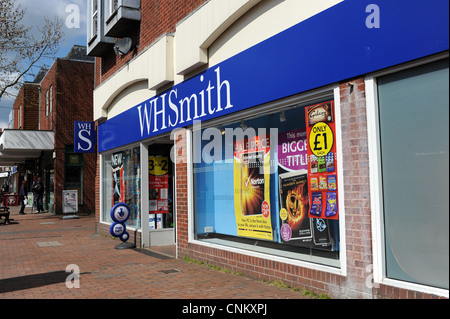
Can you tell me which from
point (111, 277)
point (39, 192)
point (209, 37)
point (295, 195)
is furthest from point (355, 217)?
point (39, 192)

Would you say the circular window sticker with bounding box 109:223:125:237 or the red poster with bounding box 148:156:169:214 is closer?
the circular window sticker with bounding box 109:223:125:237

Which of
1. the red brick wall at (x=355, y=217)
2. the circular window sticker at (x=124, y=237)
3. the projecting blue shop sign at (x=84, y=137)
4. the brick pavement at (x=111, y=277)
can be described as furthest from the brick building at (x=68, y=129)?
the red brick wall at (x=355, y=217)

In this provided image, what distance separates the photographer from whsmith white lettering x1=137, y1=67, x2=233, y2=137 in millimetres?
7477

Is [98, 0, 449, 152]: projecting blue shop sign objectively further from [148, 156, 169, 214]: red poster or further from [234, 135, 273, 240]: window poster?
[148, 156, 169, 214]: red poster

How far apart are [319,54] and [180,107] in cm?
400

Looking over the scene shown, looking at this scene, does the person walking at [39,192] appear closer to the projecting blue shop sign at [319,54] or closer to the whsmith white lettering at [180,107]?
the whsmith white lettering at [180,107]

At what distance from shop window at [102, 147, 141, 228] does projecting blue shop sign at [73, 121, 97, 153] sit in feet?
2.69

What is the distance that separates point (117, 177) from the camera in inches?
507

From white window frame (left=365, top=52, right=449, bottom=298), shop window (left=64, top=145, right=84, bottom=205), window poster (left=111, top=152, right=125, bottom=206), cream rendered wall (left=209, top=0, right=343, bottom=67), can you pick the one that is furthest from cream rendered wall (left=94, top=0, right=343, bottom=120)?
shop window (left=64, top=145, right=84, bottom=205)

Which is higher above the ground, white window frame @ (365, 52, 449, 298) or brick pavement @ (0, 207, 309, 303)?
white window frame @ (365, 52, 449, 298)

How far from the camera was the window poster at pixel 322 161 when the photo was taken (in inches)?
217

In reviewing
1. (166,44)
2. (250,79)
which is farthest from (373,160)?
(166,44)

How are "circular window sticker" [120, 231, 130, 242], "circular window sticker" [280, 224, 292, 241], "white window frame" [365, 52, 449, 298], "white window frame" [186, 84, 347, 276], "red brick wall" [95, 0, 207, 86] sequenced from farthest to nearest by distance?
"circular window sticker" [120, 231, 130, 242]
"red brick wall" [95, 0, 207, 86]
"circular window sticker" [280, 224, 292, 241]
"white window frame" [186, 84, 347, 276]
"white window frame" [365, 52, 449, 298]
